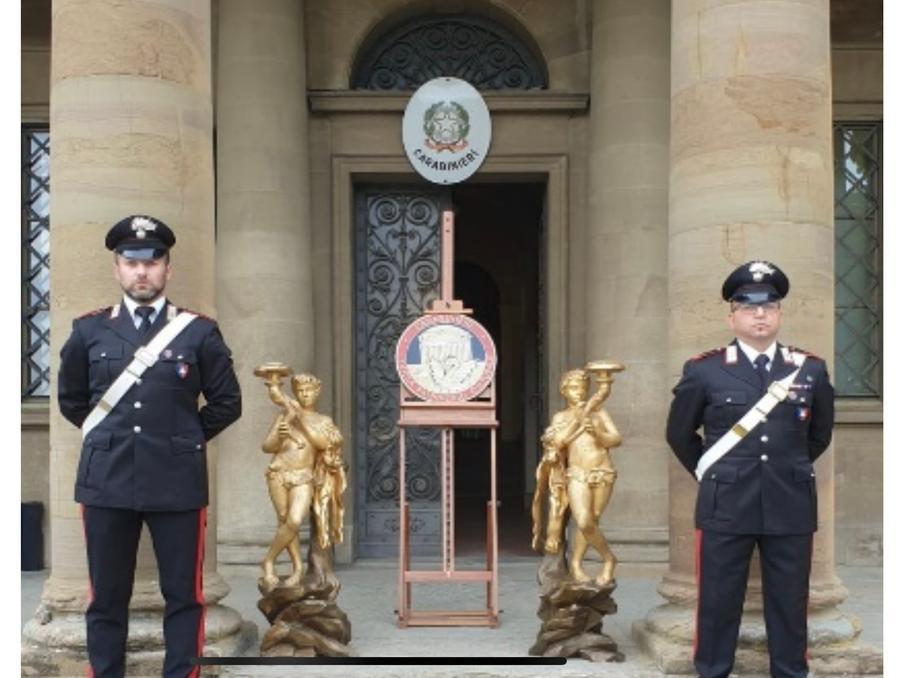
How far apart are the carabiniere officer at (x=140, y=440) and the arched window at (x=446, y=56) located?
5.78 meters

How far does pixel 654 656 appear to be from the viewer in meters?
6.23

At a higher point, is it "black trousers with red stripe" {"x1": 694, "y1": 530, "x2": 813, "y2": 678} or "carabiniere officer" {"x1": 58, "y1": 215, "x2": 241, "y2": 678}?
"carabiniere officer" {"x1": 58, "y1": 215, "x2": 241, "y2": 678}

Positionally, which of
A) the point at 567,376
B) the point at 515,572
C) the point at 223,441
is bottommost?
the point at 515,572

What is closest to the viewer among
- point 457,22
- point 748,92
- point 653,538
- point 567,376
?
point 748,92

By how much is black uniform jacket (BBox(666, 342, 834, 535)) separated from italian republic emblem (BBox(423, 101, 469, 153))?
5.07 metres

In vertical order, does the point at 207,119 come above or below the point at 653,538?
above

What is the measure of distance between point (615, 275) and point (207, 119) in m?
4.38

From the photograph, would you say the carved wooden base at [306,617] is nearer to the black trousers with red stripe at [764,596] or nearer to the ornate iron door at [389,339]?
the black trousers with red stripe at [764,596]

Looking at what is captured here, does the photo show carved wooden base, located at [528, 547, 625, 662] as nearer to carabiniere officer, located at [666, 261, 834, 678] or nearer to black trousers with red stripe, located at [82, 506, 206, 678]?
carabiniere officer, located at [666, 261, 834, 678]

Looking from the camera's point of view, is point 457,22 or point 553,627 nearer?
point 553,627

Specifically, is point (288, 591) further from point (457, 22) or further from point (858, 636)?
point (457, 22)

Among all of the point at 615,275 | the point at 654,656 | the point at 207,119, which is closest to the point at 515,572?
the point at 615,275

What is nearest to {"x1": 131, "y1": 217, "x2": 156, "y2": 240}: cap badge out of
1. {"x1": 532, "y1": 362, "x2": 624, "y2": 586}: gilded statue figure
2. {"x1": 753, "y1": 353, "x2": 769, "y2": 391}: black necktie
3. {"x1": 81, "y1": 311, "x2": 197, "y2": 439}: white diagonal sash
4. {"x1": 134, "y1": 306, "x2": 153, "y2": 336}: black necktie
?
{"x1": 134, "y1": 306, "x2": 153, "y2": 336}: black necktie

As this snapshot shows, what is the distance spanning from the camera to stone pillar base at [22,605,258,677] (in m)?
5.90
